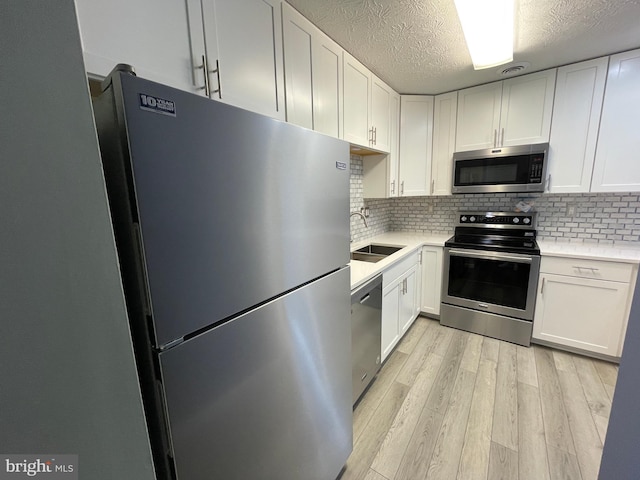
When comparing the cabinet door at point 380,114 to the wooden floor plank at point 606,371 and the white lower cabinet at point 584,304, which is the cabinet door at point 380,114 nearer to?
the white lower cabinet at point 584,304

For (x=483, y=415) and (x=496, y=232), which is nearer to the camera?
(x=483, y=415)

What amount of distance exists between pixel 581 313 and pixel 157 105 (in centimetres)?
315

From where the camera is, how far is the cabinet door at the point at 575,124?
212 centimetres

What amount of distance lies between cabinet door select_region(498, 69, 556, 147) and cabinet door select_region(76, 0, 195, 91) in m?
2.68

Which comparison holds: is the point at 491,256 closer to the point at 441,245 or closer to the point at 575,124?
the point at 441,245

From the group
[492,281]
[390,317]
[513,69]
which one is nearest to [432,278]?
[492,281]

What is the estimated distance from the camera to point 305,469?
1065 millimetres

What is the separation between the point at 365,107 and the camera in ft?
6.99

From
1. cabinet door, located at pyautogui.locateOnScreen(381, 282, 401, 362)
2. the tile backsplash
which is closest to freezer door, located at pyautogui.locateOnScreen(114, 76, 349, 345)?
cabinet door, located at pyautogui.locateOnScreen(381, 282, 401, 362)

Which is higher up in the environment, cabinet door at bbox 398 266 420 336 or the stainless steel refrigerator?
the stainless steel refrigerator

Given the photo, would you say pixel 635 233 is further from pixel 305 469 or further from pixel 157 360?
pixel 157 360

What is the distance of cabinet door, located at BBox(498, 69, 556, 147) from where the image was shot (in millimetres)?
2283

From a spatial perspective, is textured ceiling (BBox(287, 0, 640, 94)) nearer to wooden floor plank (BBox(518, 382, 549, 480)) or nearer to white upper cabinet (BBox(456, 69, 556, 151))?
white upper cabinet (BBox(456, 69, 556, 151))

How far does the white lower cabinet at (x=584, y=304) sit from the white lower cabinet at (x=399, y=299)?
40.9 inches
